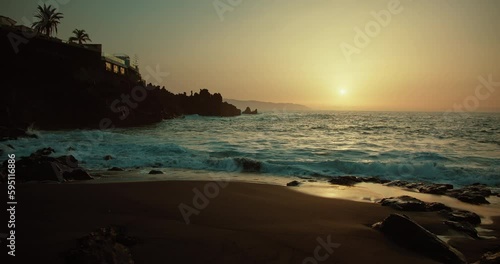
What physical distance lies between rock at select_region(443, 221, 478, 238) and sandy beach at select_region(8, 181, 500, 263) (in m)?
0.20

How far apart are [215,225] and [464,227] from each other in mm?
4983

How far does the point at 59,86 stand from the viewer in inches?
1511

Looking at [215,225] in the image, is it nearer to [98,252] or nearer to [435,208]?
[98,252]

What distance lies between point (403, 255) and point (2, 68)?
43201 millimetres

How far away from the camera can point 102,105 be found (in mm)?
40250

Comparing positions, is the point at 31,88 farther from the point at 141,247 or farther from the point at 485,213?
the point at 485,213

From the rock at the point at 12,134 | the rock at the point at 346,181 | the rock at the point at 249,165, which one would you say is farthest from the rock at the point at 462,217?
the rock at the point at 12,134

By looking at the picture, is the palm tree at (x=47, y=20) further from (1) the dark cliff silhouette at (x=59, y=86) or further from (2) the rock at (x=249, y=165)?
(2) the rock at (x=249, y=165)

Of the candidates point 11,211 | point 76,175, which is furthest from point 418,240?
point 76,175

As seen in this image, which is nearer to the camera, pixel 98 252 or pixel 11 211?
pixel 98 252

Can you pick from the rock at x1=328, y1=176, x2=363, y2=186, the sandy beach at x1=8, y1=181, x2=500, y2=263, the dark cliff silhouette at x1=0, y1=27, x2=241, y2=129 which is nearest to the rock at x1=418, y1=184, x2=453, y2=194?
the rock at x1=328, y1=176, x2=363, y2=186

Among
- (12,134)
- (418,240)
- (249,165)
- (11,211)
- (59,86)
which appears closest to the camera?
(418,240)

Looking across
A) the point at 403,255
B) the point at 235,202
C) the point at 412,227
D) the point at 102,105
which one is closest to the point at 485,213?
the point at 412,227

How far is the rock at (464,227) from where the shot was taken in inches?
235
